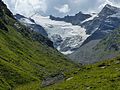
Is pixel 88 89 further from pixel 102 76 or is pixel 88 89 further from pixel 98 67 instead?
pixel 98 67

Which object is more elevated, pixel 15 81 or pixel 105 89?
pixel 15 81

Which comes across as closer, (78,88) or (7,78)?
(78,88)

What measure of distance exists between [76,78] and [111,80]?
6981 mm

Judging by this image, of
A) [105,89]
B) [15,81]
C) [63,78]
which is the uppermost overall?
[15,81]

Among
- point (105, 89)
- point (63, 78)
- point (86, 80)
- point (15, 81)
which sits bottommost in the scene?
point (105, 89)

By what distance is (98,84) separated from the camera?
131 ft

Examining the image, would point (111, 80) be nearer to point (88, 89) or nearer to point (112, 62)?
point (88, 89)

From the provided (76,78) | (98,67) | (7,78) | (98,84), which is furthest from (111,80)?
(7,78)

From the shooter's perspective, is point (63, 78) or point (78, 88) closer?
point (78, 88)

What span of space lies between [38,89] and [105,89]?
14.7 metres

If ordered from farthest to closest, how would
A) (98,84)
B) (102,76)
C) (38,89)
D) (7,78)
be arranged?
(7,78) → (38,89) → (102,76) → (98,84)

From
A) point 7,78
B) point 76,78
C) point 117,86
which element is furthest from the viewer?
point 7,78

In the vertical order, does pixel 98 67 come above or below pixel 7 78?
below

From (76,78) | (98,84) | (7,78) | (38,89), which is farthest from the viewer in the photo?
(7,78)
